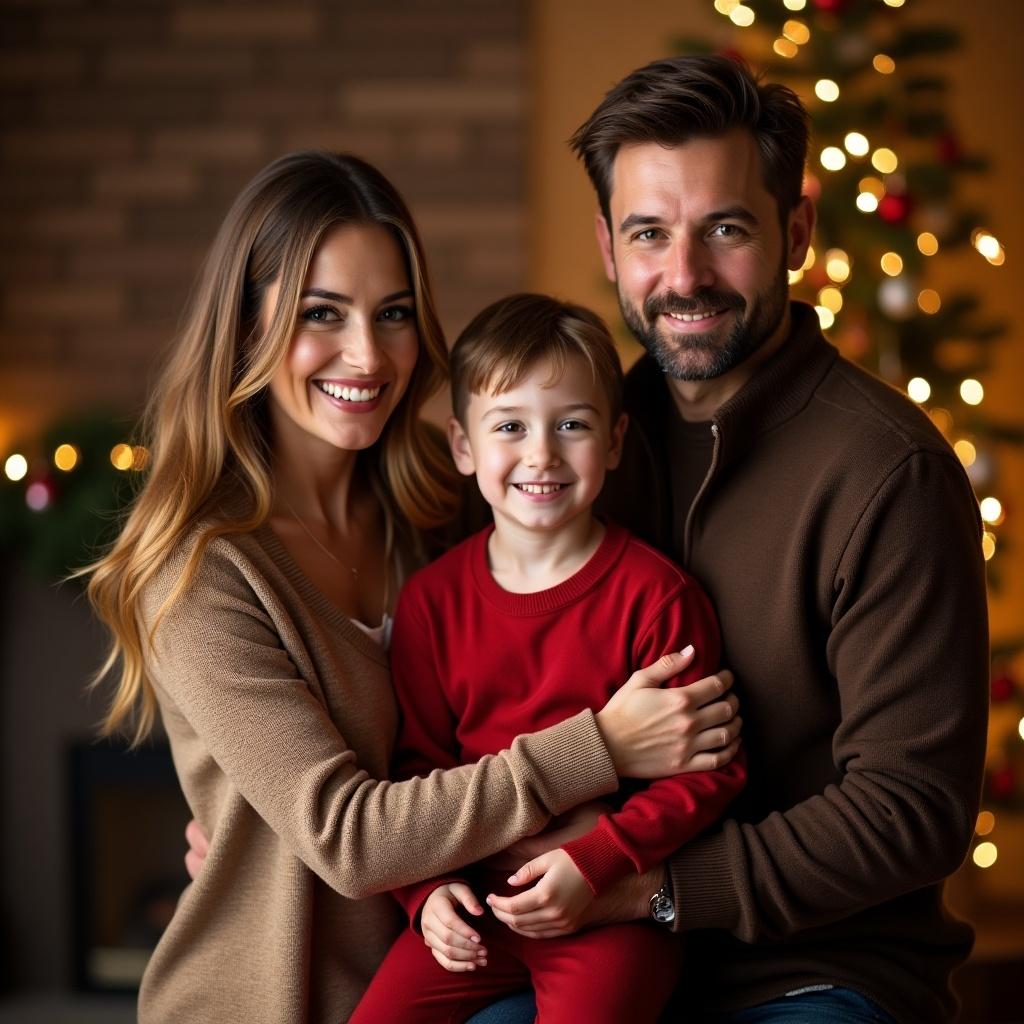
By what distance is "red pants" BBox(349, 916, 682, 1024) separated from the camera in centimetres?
161

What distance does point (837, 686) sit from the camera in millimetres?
1803

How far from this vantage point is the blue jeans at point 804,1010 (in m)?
1.70

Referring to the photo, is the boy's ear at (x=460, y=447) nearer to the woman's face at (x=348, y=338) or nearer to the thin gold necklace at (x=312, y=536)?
the woman's face at (x=348, y=338)

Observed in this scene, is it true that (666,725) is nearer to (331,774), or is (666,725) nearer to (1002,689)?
(331,774)

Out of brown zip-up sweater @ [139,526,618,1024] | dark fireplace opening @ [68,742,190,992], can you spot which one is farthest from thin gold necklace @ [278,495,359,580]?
dark fireplace opening @ [68,742,190,992]

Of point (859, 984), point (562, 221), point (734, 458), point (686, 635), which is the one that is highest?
point (562, 221)

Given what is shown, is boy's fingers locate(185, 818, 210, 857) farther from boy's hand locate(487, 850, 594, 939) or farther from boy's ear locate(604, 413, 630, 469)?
boy's ear locate(604, 413, 630, 469)

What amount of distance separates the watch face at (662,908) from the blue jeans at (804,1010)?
0.74 feet

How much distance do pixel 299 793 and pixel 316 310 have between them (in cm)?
71

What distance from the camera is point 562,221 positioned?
14.2 ft

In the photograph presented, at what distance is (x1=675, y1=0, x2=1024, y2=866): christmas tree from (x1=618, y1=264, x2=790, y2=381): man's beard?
1.54 m

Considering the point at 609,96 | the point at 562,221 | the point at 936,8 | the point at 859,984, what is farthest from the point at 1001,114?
the point at 859,984

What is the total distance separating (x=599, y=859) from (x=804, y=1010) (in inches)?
14.9

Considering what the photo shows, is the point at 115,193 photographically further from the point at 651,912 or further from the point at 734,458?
the point at 651,912
